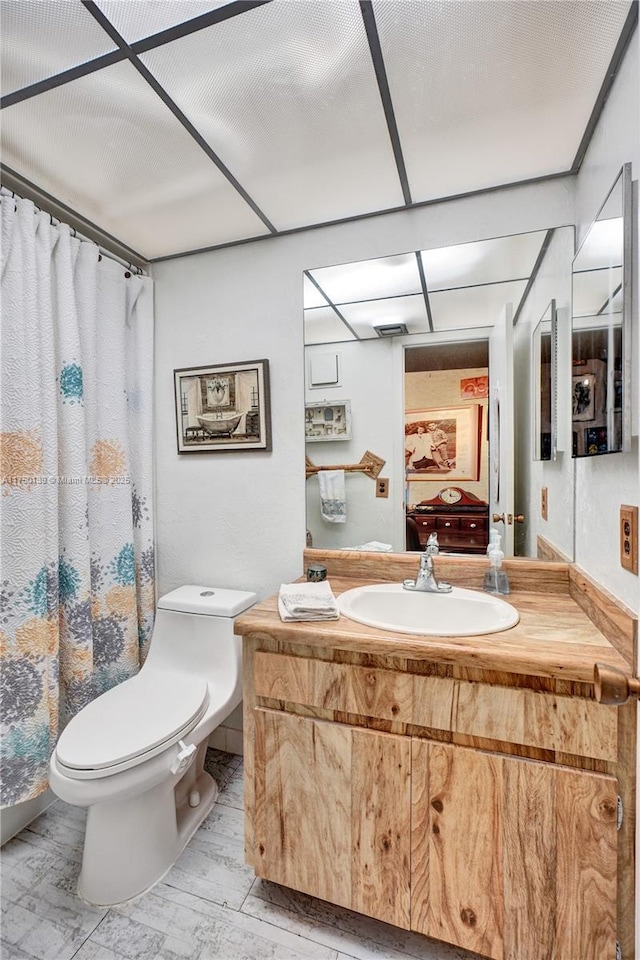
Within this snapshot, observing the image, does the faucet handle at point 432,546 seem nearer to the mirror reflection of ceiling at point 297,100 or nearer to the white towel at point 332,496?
the white towel at point 332,496

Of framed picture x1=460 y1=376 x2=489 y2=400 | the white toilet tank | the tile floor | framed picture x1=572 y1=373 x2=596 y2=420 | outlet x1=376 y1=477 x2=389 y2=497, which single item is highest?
framed picture x1=460 y1=376 x2=489 y2=400

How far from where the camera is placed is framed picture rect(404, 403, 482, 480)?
1.45 metres

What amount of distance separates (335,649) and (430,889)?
0.61m

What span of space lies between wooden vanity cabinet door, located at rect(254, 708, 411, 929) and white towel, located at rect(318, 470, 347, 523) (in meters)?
0.74

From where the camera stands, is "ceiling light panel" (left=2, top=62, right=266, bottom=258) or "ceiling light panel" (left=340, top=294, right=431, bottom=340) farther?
"ceiling light panel" (left=340, top=294, right=431, bottom=340)

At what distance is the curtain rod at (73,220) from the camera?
1.37 m

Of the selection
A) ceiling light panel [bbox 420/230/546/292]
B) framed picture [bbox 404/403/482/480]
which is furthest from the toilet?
ceiling light panel [bbox 420/230/546/292]

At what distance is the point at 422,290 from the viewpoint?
1523 mm

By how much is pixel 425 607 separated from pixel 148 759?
3.03 feet

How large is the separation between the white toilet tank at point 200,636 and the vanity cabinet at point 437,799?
17.6 inches

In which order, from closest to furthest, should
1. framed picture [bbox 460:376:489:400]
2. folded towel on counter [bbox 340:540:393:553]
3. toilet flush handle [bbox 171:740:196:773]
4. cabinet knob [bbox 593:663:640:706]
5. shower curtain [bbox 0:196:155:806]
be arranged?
cabinet knob [bbox 593:663:640:706] → toilet flush handle [bbox 171:740:196:773] → shower curtain [bbox 0:196:155:806] → framed picture [bbox 460:376:489:400] → folded towel on counter [bbox 340:540:393:553]

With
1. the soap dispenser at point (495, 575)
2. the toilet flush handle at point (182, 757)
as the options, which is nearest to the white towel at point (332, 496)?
the soap dispenser at point (495, 575)

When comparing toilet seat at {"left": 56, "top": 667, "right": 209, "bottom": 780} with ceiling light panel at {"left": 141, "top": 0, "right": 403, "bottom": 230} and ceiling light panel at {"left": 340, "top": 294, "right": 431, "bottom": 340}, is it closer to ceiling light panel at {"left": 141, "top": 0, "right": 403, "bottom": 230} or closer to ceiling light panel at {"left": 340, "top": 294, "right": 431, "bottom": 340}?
ceiling light panel at {"left": 340, "top": 294, "right": 431, "bottom": 340}

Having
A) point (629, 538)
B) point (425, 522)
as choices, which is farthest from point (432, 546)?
point (629, 538)
